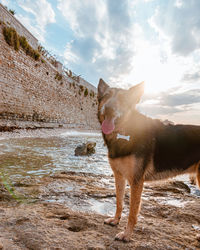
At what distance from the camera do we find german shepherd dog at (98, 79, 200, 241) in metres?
2.04

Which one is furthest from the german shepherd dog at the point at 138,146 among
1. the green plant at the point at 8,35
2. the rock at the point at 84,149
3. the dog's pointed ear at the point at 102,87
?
the green plant at the point at 8,35

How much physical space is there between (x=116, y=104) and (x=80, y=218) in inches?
65.7

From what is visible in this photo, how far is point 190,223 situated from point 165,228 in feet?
1.78

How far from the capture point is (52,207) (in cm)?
242

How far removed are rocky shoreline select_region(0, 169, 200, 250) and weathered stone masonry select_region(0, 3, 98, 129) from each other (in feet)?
33.0

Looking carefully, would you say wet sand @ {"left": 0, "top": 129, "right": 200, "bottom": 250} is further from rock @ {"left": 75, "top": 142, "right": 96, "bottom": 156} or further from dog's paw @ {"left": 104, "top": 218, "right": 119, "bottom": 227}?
rock @ {"left": 75, "top": 142, "right": 96, "bottom": 156}

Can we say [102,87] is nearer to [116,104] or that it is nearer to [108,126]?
[116,104]

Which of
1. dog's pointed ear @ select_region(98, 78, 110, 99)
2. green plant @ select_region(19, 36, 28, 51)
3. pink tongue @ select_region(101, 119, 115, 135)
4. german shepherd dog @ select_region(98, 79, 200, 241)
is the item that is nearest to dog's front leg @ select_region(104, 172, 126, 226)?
german shepherd dog @ select_region(98, 79, 200, 241)

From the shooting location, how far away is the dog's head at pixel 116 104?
7.18 feet

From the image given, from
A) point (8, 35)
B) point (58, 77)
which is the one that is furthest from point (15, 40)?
point (58, 77)

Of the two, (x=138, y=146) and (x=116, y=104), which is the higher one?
(x=116, y=104)

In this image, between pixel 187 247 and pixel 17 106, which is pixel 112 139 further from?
pixel 17 106

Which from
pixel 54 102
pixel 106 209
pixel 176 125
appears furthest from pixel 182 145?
pixel 54 102

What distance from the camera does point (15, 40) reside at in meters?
13.2
